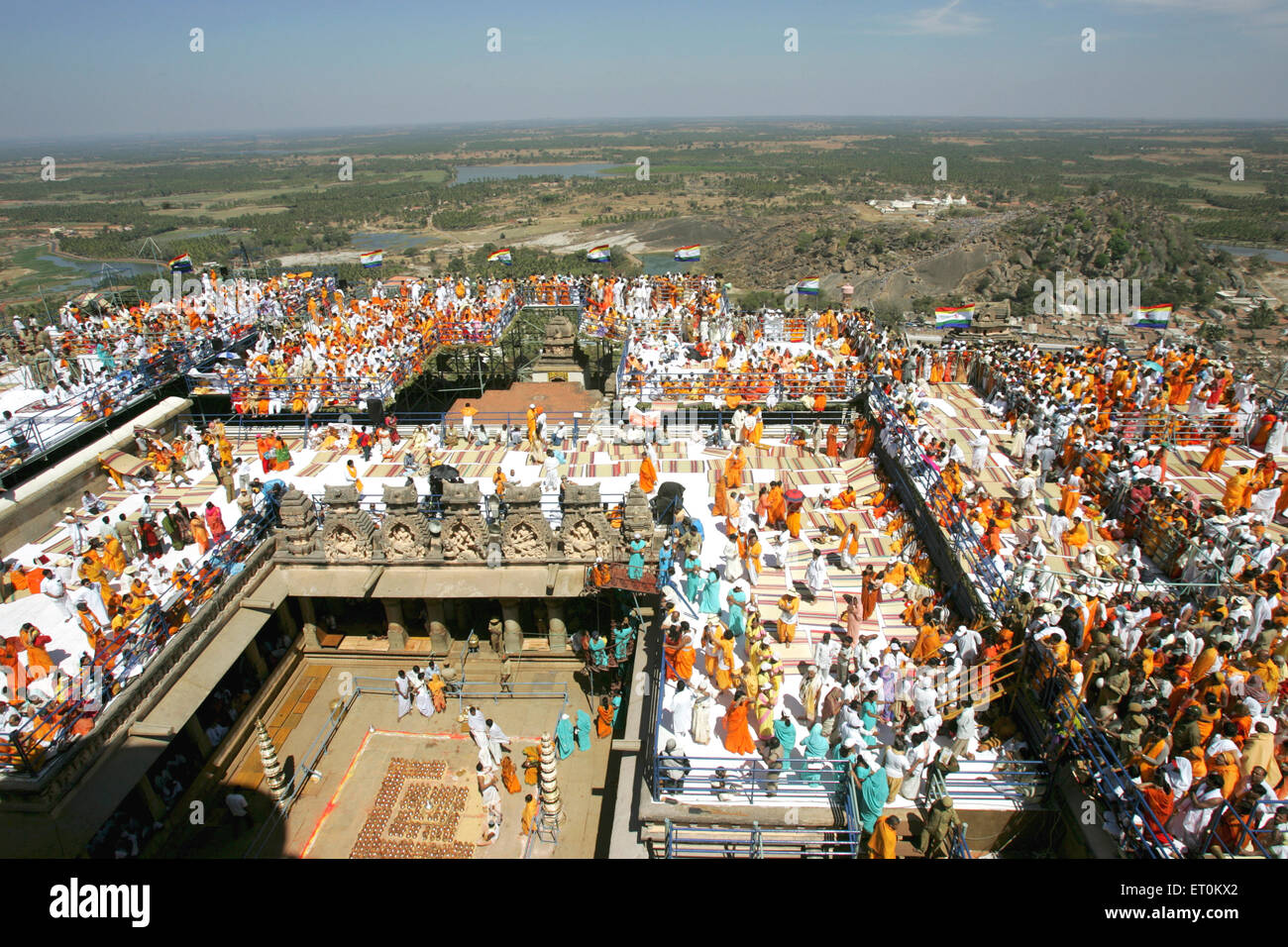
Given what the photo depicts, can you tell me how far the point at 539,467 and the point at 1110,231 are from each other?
77.5m

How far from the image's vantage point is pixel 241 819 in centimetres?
1352

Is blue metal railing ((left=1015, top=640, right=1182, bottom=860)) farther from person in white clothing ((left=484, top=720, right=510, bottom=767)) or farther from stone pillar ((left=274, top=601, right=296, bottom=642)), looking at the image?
stone pillar ((left=274, top=601, right=296, bottom=642))

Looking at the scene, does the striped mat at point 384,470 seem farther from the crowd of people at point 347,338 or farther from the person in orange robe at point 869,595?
the person in orange robe at point 869,595

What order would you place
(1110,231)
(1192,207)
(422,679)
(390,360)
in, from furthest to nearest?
(1192,207), (1110,231), (390,360), (422,679)

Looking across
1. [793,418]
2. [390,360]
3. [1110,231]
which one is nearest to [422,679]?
[793,418]

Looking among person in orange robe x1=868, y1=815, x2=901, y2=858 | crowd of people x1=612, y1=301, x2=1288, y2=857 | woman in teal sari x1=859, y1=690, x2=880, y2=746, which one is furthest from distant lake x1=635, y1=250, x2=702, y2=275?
person in orange robe x1=868, y1=815, x2=901, y2=858

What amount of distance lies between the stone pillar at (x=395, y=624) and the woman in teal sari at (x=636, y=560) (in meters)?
6.23

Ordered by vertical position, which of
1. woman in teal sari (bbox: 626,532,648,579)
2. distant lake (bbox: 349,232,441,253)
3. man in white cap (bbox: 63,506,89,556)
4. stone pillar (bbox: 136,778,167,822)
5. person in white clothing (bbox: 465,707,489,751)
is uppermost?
distant lake (bbox: 349,232,441,253)

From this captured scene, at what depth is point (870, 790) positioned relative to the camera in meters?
9.48

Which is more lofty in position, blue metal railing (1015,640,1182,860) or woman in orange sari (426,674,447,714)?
blue metal railing (1015,640,1182,860)

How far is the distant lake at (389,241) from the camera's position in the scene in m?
103

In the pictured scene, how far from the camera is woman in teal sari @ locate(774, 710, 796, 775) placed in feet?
35.2

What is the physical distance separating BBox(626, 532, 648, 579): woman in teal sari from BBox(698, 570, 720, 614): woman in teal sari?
4.92 feet

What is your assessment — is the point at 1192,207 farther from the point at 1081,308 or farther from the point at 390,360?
the point at 390,360
